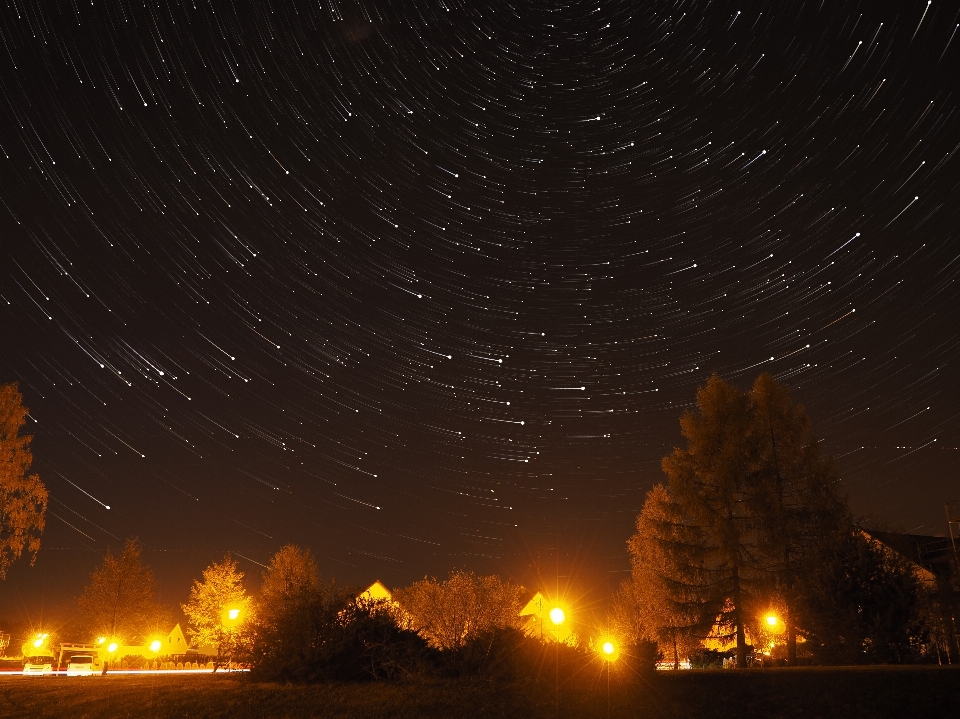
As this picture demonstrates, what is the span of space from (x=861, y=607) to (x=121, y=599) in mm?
47091

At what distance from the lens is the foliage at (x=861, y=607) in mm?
21531

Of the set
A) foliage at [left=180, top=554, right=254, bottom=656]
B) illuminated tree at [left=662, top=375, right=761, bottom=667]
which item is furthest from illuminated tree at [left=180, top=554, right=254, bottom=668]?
illuminated tree at [left=662, top=375, right=761, bottom=667]

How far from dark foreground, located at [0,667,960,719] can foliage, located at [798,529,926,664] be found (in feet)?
20.4

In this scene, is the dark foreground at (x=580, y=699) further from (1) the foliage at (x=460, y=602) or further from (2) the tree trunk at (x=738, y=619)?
(1) the foliage at (x=460, y=602)

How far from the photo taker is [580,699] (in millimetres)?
15023

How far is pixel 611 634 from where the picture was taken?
37.6 m

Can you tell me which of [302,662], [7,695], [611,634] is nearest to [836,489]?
[611,634]

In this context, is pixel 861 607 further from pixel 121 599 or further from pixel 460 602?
pixel 121 599

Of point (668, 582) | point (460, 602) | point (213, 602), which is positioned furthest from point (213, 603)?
point (668, 582)

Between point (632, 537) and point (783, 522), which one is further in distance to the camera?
point (632, 537)

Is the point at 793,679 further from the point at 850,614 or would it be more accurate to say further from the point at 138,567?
the point at 138,567

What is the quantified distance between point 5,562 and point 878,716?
2636cm

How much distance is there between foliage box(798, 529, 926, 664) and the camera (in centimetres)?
2153

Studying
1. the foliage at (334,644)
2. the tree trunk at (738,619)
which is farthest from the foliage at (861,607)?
the foliage at (334,644)
